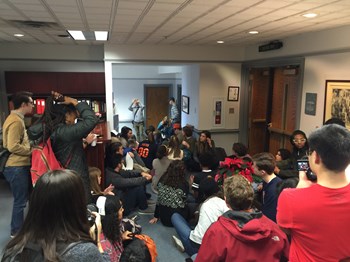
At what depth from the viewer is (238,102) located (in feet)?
22.2

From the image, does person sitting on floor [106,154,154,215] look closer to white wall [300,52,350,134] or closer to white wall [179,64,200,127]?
A: white wall [300,52,350,134]

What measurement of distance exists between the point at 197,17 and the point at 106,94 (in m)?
3.33

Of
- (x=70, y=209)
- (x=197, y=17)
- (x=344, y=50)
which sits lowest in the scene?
(x=70, y=209)

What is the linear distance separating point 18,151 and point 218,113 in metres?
4.64

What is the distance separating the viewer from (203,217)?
8.11ft

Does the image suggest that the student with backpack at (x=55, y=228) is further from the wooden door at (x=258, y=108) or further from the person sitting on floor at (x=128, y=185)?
the wooden door at (x=258, y=108)

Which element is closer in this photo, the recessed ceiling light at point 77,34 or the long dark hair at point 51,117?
the long dark hair at point 51,117

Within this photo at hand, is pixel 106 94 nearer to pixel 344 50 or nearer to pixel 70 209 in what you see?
pixel 344 50

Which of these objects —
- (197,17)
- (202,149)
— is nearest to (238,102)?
(202,149)

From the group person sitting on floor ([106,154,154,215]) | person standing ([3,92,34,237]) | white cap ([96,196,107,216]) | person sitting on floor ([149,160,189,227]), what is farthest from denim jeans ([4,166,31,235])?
person sitting on floor ([149,160,189,227])

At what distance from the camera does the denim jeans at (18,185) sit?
305 cm

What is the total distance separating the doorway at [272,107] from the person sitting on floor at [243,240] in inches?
148

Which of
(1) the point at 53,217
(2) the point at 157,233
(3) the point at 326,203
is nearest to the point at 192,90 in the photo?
(2) the point at 157,233

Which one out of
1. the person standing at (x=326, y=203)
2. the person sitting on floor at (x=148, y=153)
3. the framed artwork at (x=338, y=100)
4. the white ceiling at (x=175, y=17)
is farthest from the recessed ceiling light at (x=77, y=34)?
the person standing at (x=326, y=203)
